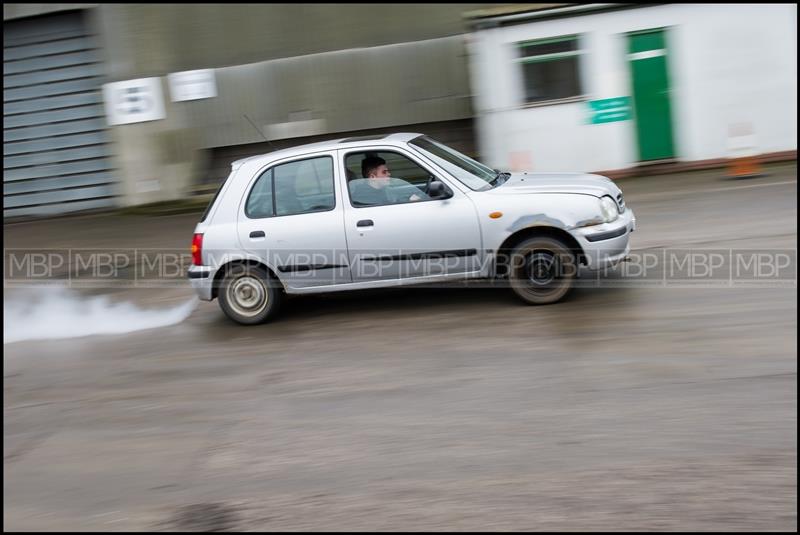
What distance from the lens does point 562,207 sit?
7.36 m

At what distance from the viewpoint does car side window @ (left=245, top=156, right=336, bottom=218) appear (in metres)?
7.86

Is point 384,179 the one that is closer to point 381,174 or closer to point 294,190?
point 381,174

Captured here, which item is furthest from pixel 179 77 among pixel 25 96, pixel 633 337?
pixel 633 337

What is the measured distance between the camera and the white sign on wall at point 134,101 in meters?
15.4

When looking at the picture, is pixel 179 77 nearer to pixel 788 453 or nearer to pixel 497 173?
pixel 497 173

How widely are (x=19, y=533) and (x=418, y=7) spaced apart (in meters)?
12.2

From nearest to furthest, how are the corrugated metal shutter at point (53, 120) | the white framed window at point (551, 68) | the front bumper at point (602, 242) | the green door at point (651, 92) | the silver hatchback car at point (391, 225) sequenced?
the front bumper at point (602, 242) < the silver hatchback car at point (391, 225) < the green door at point (651, 92) < the white framed window at point (551, 68) < the corrugated metal shutter at point (53, 120)

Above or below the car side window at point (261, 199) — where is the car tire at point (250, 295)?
below

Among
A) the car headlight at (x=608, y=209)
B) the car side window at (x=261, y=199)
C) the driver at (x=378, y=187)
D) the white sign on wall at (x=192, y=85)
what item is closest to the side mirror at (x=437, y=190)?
the driver at (x=378, y=187)

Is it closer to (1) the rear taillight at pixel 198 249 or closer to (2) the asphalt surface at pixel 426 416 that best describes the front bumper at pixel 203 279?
(1) the rear taillight at pixel 198 249

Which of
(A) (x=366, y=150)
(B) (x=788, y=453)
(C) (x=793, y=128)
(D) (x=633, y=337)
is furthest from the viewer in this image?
(C) (x=793, y=128)

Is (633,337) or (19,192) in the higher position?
(19,192)

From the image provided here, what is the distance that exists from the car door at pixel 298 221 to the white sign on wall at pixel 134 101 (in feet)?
27.4

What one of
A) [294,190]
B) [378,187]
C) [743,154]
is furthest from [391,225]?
[743,154]
